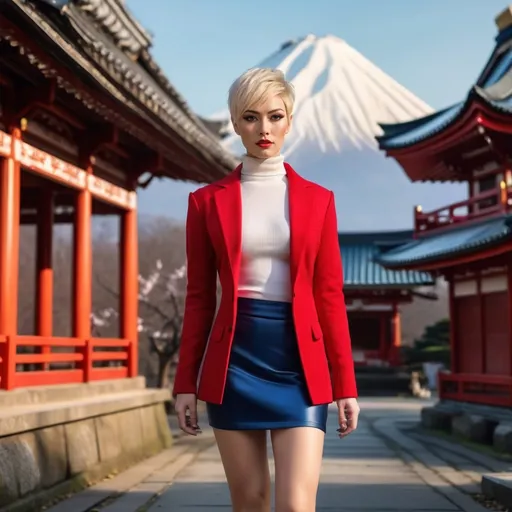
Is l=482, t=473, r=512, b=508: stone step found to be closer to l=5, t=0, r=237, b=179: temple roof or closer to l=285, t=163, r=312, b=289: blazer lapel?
l=285, t=163, r=312, b=289: blazer lapel

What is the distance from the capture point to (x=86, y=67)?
898 centimetres

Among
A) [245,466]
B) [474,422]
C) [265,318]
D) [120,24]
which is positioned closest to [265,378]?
[265,318]

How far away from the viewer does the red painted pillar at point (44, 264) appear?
42.7 feet

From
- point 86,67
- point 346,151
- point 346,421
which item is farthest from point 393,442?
point 346,151

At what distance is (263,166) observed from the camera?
139 inches

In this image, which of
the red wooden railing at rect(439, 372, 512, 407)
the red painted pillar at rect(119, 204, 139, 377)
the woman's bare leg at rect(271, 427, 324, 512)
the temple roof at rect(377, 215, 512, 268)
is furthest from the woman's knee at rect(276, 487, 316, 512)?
the red wooden railing at rect(439, 372, 512, 407)

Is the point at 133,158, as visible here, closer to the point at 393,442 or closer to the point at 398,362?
the point at 393,442

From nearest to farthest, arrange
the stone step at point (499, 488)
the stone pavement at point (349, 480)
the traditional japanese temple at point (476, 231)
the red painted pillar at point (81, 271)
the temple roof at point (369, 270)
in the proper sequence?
the stone step at point (499, 488) < the stone pavement at point (349, 480) < the red painted pillar at point (81, 271) < the traditional japanese temple at point (476, 231) < the temple roof at point (369, 270)

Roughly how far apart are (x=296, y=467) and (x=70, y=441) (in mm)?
5964

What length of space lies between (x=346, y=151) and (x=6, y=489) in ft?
548

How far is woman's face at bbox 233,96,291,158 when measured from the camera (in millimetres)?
3422

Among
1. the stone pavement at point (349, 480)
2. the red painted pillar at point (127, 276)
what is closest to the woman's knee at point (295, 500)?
the stone pavement at point (349, 480)

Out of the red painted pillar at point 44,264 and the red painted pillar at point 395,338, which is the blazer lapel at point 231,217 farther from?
the red painted pillar at point 395,338

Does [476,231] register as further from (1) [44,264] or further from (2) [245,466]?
(2) [245,466]
